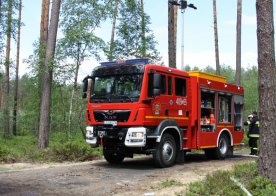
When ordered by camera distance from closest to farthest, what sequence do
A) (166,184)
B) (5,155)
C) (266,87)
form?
(266,87)
(166,184)
(5,155)

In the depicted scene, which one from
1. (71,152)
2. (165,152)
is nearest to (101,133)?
(165,152)

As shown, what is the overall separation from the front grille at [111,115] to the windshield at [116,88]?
0.33m

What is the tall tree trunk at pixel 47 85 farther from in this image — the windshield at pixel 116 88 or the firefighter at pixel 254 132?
the firefighter at pixel 254 132

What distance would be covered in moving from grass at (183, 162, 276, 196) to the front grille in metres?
3.67

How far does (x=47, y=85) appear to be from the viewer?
17.1m

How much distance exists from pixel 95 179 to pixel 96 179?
25 mm

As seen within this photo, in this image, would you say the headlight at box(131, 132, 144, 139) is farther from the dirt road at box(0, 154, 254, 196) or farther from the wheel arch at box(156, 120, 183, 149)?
the dirt road at box(0, 154, 254, 196)

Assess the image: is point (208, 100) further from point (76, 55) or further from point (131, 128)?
point (76, 55)

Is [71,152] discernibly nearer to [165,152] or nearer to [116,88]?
[116,88]

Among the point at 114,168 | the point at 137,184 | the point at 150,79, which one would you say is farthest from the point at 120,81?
the point at 137,184

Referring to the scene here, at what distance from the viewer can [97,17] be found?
20.1 meters

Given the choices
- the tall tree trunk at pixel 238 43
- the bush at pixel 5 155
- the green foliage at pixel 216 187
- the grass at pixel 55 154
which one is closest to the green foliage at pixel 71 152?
the grass at pixel 55 154

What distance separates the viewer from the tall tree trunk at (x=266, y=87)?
27.8 feet

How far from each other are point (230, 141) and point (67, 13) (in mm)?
9539
